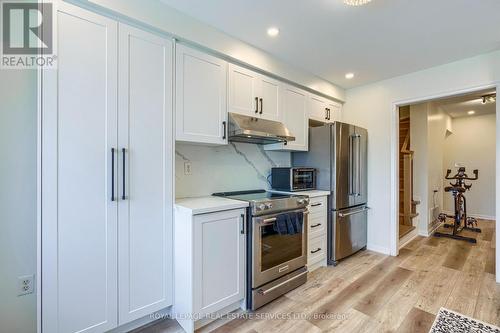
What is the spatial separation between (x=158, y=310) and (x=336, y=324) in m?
1.45

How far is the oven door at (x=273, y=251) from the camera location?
2.15 m

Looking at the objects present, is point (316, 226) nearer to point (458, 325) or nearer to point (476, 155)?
point (458, 325)

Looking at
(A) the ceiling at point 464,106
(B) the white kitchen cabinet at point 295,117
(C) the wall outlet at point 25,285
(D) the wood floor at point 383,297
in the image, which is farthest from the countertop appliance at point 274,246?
(A) the ceiling at point 464,106

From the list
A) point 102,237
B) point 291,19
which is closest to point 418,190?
point 291,19

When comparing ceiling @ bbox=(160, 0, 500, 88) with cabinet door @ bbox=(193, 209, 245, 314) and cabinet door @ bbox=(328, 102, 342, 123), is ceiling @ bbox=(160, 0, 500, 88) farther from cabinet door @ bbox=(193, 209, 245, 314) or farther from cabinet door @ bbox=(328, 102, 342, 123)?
cabinet door @ bbox=(193, 209, 245, 314)

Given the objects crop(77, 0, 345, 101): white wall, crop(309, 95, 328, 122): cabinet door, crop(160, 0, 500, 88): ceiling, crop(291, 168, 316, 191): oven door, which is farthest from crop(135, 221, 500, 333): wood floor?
crop(160, 0, 500, 88): ceiling

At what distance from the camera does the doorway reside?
457 cm

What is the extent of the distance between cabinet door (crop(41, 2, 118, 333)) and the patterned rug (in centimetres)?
248

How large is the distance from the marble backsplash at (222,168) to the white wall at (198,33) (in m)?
0.96

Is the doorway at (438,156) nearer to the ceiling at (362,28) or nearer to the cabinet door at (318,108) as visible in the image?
the ceiling at (362,28)

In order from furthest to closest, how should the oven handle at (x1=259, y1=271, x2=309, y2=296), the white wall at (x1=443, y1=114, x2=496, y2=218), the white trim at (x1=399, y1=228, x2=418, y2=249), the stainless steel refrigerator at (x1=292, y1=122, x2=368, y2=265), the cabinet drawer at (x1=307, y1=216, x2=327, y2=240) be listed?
the white wall at (x1=443, y1=114, x2=496, y2=218), the white trim at (x1=399, y1=228, x2=418, y2=249), the stainless steel refrigerator at (x1=292, y1=122, x2=368, y2=265), the cabinet drawer at (x1=307, y1=216, x2=327, y2=240), the oven handle at (x1=259, y1=271, x2=309, y2=296)

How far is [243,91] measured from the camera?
2.56m

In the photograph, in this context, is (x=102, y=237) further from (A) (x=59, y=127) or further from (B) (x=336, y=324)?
(B) (x=336, y=324)

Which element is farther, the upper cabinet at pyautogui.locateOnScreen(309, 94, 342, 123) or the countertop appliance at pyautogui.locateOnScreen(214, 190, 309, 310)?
the upper cabinet at pyautogui.locateOnScreen(309, 94, 342, 123)
